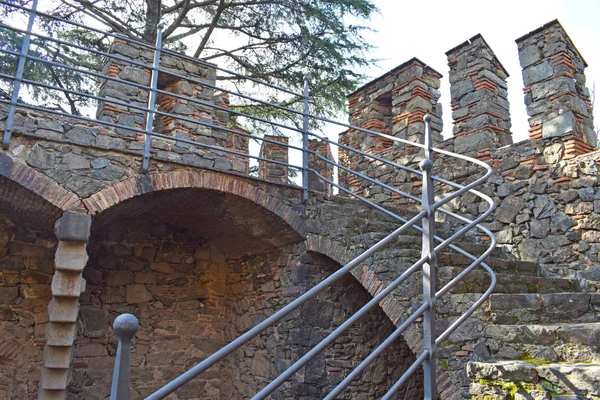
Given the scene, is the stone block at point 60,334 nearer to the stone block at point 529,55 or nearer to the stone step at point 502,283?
the stone step at point 502,283

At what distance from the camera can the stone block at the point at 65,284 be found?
3.81 m

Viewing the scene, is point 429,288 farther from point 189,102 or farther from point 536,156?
point 189,102

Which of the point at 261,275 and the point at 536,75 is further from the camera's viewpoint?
the point at 261,275

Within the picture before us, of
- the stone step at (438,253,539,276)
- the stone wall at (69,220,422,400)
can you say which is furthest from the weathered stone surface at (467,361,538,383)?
the stone wall at (69,220,422,400)

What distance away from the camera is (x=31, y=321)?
5000 millimetres

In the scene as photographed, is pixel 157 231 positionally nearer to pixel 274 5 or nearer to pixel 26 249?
pixel 26 249

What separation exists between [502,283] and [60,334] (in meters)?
3.46

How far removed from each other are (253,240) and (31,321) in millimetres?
2427

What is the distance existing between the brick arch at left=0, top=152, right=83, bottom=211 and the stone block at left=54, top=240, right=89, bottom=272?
0.97ft

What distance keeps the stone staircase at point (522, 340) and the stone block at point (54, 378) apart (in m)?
3.00

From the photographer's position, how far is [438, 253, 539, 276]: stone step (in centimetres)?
392

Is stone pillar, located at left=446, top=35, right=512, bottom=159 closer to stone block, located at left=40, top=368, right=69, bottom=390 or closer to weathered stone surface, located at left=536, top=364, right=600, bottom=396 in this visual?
weathered stone surface, located at left=536, top=364, right=600, bottom=396

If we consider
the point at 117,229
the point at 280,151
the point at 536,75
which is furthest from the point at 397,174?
the point at 117,229

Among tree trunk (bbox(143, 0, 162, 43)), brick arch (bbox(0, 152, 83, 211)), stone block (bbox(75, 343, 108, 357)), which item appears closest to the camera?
brick arch (bbox(0, 152, 83, 211))
